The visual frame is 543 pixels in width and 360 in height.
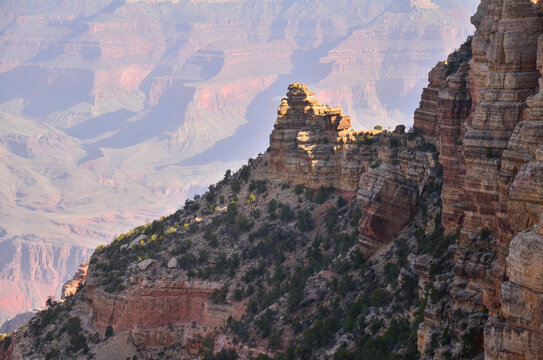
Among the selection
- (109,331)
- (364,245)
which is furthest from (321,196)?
(109,331)

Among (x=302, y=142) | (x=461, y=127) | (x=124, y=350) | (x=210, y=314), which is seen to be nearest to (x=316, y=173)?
(x=302, y=142)

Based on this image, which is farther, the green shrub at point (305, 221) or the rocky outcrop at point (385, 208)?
the green shrub at point (305, 221)

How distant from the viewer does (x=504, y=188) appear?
132 feet

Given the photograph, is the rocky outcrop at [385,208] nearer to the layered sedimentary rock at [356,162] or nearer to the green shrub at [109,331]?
the layered sedimentary rock at [356,162]

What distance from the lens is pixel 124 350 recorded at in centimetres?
7656

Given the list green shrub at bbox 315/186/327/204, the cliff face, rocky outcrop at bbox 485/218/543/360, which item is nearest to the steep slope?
green shrub at bbox 315/186/327/204

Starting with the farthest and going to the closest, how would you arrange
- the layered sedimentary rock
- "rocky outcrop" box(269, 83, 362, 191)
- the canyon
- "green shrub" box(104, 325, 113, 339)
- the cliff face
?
"green shrub" box(104, 325, 113, 339) → "rocky outcrop" box(269, 83, 362, 191) → the layered sedimentary rock → the canyon → the cliff face

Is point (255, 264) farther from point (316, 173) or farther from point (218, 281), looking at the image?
point (316, 173)

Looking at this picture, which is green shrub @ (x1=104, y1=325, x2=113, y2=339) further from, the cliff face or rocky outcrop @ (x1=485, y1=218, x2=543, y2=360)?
rocky outcrop @ (x1=485, y1=218, x2=543, y2=360)

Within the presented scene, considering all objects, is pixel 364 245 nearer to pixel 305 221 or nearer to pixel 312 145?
pixel 305 221

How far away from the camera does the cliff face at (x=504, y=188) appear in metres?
35.4

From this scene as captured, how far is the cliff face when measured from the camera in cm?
3544

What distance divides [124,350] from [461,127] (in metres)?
34.2

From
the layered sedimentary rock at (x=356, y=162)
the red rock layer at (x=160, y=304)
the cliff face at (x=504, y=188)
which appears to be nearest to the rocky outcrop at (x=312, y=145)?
the layered sedimentary rock at (x=356, y=162)
